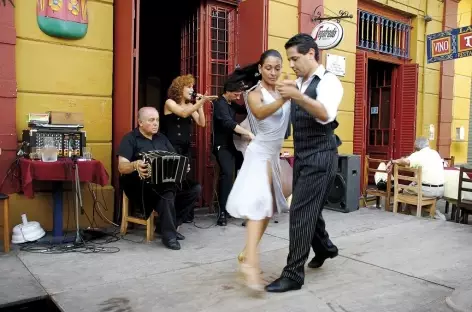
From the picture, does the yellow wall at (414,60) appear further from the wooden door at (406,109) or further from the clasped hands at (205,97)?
the clasped hands at (205,97)

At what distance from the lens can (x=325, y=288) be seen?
10.6 feet

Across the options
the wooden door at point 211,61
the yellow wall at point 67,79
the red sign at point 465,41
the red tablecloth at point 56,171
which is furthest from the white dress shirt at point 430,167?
the red tablecloth at point 56,171

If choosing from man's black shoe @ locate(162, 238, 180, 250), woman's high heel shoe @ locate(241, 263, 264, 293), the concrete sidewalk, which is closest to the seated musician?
man's black shoe @ locate(162, 238, 180, 250)

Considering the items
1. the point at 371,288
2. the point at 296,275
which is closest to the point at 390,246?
the point at 371,288

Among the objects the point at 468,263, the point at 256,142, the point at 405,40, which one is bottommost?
the point at 468,263

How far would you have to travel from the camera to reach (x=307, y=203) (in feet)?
10.0

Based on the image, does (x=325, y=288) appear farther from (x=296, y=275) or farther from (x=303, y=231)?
(x=303, y=231)

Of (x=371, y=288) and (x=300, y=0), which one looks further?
(x=300, y=0)

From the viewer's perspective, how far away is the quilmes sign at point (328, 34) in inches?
251

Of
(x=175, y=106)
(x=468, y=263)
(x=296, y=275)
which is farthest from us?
(x=175, y=106)

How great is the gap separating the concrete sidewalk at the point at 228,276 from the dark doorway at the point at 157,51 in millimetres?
4449

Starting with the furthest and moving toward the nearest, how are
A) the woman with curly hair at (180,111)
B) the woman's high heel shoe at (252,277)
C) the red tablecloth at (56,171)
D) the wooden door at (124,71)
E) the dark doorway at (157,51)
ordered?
the dark doorway at (157,51)
the woman with curly hair at (180,111)
the wooden door at (124,71)
the red tablecloth at (56,171)
the woman's high heel shoe at (252,277)

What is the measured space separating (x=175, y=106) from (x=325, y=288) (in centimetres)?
269

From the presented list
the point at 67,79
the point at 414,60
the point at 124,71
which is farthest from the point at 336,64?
the point at 67,79
